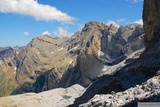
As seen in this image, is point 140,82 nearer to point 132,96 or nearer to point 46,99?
point 132,96

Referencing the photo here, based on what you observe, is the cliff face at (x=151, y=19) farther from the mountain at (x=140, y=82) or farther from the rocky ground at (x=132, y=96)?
the rocky ground at (x=132, y=96)

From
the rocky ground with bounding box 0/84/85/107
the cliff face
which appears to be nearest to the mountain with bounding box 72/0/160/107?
the cliff face

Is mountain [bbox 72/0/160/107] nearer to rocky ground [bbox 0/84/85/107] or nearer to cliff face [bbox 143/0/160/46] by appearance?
cliff face [bbox 143/0/160/46]

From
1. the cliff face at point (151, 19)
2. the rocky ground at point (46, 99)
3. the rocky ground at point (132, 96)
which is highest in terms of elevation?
the cliff face at point (151, 19)

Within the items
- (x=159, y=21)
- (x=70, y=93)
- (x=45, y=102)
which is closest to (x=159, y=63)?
(x=159, y=21)

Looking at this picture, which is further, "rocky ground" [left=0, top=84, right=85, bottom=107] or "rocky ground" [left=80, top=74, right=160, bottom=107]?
"rocky ground" [left=0, top=84, right=85, bottom=107]

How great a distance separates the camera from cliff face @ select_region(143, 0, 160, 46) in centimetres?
8544

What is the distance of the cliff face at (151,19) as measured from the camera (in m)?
85.4

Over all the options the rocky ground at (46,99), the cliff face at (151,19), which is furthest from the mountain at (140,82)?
the rocky ground at (46,99)

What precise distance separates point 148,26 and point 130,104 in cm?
5614

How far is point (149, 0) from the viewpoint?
89625 mm

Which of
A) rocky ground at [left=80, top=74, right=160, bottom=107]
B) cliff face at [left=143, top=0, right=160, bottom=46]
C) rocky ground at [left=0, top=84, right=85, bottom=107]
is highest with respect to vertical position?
cliff face at [left=143, top=0, right=160, bottom=46]

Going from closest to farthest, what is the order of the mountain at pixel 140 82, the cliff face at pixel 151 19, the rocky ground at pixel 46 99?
the mountain at pixel 140 82, the cliff face at pixel 151 19, the rocky ground at pixel 46 99

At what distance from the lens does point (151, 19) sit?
3460 inches
